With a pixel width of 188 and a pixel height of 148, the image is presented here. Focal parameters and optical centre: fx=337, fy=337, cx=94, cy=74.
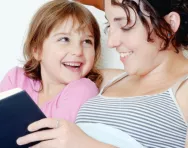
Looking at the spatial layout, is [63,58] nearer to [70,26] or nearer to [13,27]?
[70,26]

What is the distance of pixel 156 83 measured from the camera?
3.33 feet

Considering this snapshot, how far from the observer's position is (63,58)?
1213 millimetres

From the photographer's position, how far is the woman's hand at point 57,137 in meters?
0.80

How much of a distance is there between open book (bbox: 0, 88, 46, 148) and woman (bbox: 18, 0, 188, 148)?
2 centimetres

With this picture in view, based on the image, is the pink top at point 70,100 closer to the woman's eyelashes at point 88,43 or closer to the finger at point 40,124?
the woman's eyelashes at point 88,43

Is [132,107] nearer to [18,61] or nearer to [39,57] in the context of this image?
[39,57]

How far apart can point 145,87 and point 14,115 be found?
1.44 feet

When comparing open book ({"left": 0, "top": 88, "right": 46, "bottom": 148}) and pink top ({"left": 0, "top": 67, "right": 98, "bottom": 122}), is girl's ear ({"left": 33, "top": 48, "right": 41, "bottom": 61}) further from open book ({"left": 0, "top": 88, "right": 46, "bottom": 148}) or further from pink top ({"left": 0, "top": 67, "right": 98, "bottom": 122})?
open book ({"left": 0, "top": 88, "right": 46, "bottom": 148})

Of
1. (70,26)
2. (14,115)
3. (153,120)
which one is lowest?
(153,120)

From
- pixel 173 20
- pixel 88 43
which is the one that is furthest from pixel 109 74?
pixel 173 20

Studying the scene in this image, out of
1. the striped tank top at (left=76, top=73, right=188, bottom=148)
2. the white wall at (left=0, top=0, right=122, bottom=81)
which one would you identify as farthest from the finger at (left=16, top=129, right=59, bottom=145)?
the white wall at (left=0, top=0, right=122, bottom=81)

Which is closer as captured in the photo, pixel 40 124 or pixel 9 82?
pixel 40 124

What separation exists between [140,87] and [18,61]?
Answer: 67 cm

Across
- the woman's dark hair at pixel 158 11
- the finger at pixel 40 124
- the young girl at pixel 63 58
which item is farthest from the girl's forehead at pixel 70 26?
the finger at pixel 40 124
